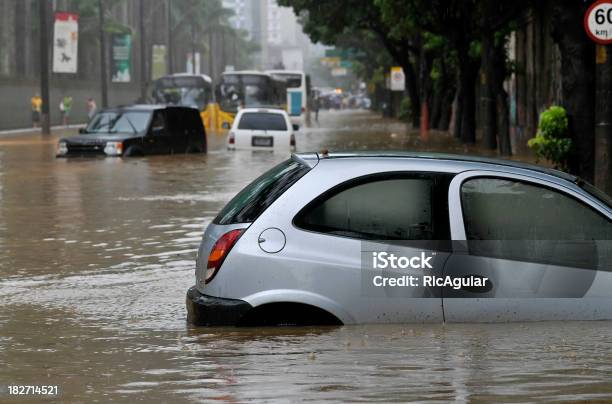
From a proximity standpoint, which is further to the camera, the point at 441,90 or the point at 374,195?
the point at 441,90

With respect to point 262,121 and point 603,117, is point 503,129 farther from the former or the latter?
Result: point 603,117

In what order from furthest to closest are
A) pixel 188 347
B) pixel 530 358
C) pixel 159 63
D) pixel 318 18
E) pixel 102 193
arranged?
pixel 159 63, pixel 318 18, pixel 102 193, pixel 188 347, pixel 530 358

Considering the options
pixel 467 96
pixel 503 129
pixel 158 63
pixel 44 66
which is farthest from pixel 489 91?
pixel 158 63

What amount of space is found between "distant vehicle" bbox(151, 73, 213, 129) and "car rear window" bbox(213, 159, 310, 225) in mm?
56773

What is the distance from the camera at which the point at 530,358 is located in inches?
301

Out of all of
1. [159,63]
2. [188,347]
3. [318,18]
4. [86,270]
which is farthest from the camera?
[159,63]

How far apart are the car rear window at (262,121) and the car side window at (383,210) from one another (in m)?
29.3

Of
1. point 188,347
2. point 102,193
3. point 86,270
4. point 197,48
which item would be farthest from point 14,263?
point 197,48

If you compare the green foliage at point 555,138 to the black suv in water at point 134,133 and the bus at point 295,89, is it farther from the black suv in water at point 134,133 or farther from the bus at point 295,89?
the bus at point 295,89

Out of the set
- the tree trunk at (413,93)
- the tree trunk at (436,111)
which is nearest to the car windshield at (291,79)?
the tree trunk at (413,93)

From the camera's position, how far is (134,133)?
34156 mm

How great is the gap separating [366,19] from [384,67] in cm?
4315

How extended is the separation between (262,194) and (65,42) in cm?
6021

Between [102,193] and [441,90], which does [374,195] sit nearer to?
[102,193]
